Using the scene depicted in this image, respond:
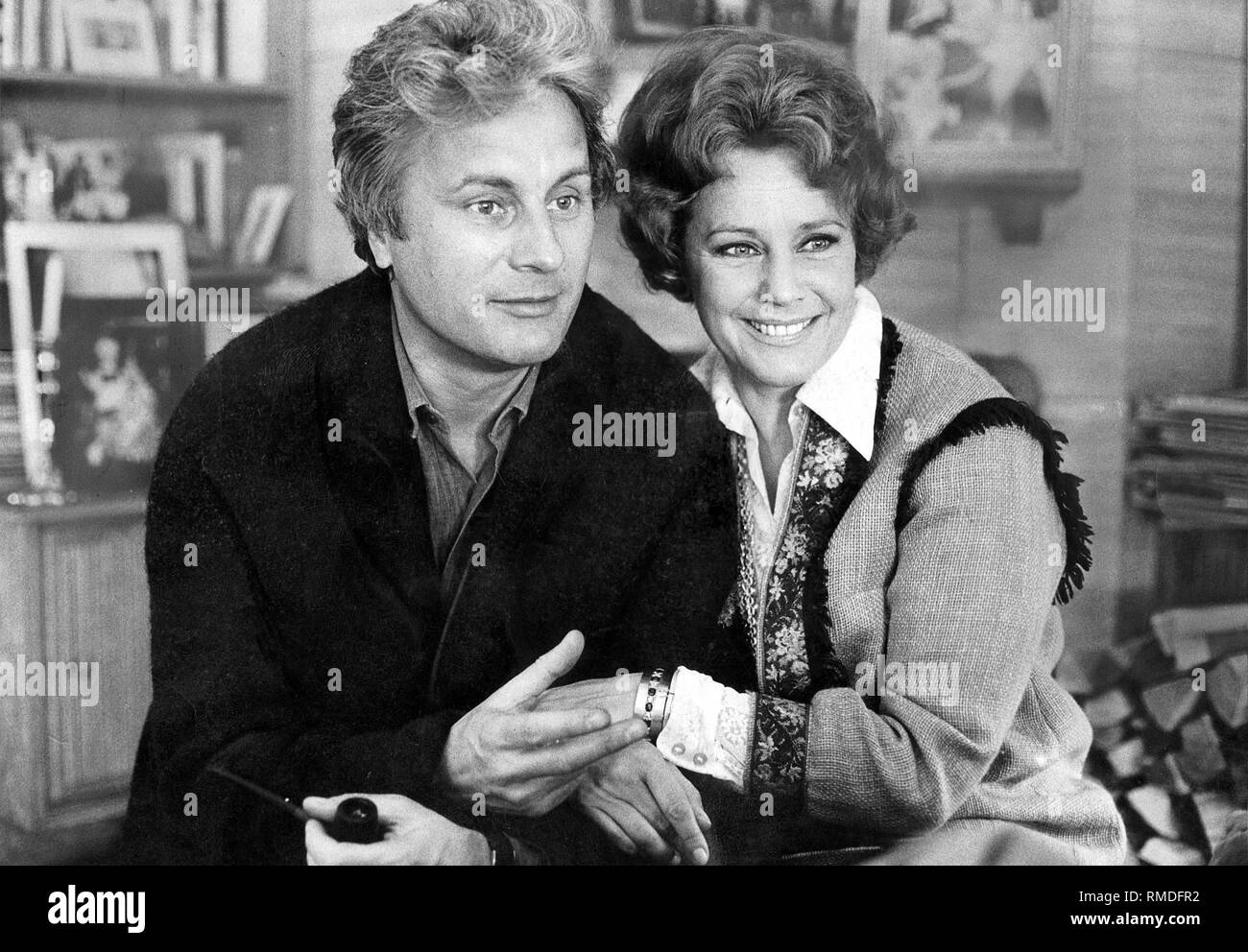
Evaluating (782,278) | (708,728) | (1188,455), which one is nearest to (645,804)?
(708,728)

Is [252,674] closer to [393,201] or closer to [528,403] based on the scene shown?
[528,403]

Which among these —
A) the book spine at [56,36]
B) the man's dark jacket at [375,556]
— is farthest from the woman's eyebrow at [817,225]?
the book spine at [56,36]

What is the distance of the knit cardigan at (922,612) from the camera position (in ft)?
5.99

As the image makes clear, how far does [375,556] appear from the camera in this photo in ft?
6.32

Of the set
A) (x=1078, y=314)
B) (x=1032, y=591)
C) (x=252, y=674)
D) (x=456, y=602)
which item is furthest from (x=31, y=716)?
(x=1078, y=314)

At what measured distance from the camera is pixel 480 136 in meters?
1.81

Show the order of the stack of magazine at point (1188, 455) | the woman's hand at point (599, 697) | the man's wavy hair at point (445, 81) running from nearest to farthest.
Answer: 1. the man's wavy hair at point (445, 81)
2. the woman's hand at point (599, 697)
3. the stack of magazine at point (1188, 455)

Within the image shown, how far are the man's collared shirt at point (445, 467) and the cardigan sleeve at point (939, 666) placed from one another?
0.53 meters

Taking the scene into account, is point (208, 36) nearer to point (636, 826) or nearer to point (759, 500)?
point (759, 500)

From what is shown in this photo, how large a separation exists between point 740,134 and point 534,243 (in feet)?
1.12

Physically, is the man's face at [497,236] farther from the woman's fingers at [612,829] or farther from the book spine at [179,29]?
the woman's fingers at [612,829]

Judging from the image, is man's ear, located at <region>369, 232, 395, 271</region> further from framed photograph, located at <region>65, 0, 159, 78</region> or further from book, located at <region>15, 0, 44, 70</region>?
book, located at <region>15, 0, 44, 70</region>

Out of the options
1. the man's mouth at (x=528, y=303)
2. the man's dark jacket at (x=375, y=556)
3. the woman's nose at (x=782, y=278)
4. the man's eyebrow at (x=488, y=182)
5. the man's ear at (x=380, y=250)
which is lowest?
the man's dark jacket at (x=375, y=556)

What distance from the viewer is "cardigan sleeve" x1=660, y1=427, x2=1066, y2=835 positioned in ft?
5.98
